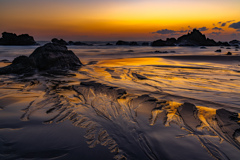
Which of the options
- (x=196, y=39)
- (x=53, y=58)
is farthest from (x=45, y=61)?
(x=196, y=39)

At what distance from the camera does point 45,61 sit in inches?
298

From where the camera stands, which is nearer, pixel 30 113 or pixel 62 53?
pixel 30 113

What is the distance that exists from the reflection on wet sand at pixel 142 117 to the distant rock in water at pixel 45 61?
8.69ft

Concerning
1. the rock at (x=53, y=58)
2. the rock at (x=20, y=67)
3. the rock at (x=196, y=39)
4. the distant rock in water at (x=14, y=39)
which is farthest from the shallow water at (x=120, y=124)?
the distant rock in water at (x=14, y=39)

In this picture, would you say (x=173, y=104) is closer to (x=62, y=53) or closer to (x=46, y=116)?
(x=46, y=116)

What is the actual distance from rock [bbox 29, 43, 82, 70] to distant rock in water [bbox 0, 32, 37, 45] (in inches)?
2005

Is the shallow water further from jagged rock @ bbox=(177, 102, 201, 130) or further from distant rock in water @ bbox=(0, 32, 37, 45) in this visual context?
distant rock in water @ bbox=(0, 32, 37, 45)

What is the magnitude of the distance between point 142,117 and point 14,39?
6106cm

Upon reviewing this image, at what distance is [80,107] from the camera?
3.02m

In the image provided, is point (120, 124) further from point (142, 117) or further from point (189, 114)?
point (189, 114)

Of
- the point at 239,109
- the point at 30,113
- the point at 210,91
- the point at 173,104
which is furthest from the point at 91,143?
the point at 210,91

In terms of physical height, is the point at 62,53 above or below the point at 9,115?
above

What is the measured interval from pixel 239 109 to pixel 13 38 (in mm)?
62441

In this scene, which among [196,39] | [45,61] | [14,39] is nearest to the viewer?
[45,61]
